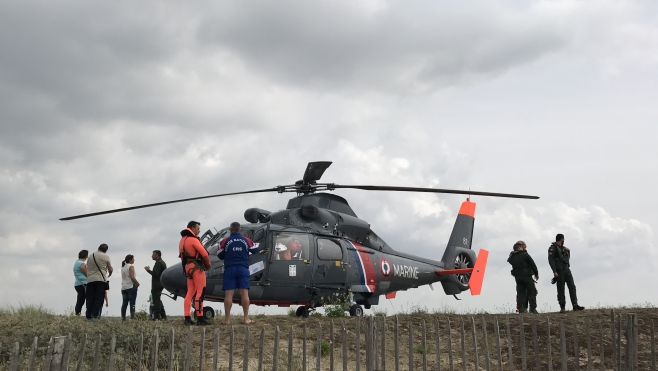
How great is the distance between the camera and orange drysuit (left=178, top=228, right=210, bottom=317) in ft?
39.6

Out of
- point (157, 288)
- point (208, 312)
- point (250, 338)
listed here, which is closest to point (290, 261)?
point (208, 312)

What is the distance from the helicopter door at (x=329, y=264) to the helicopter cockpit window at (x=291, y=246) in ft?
1.11

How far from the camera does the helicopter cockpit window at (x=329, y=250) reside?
1495 centimetres

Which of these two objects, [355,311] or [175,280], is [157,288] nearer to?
[175,280]

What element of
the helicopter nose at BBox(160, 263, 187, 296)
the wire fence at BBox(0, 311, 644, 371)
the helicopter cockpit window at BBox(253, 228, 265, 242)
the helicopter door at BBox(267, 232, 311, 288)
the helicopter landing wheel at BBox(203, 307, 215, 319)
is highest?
the helicopter cockpit window at BBox(253, 228, 265, 242)

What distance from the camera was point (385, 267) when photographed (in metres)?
16.7

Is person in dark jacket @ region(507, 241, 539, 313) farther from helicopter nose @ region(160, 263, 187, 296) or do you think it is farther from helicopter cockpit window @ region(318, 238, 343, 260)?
helicopter nose @ region(160, 263, 187, 296)

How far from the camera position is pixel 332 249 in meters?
15.2

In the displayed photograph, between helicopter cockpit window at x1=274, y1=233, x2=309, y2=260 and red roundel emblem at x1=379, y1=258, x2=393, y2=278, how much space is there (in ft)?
8.77

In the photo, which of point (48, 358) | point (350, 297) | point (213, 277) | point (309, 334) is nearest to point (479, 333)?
point (309, 334)

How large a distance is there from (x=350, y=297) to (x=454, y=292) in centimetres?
558

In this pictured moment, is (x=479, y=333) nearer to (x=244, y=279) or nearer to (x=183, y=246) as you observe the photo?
(x=244, y=279)

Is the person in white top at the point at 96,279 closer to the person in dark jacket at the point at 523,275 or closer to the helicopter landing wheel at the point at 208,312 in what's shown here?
the helicopter landing wheel at the point at 208,312

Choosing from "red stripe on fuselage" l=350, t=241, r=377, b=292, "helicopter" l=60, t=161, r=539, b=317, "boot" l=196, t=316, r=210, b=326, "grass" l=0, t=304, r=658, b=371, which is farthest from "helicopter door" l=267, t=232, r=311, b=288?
"boot" l=196, t=316, r=210, b=326
